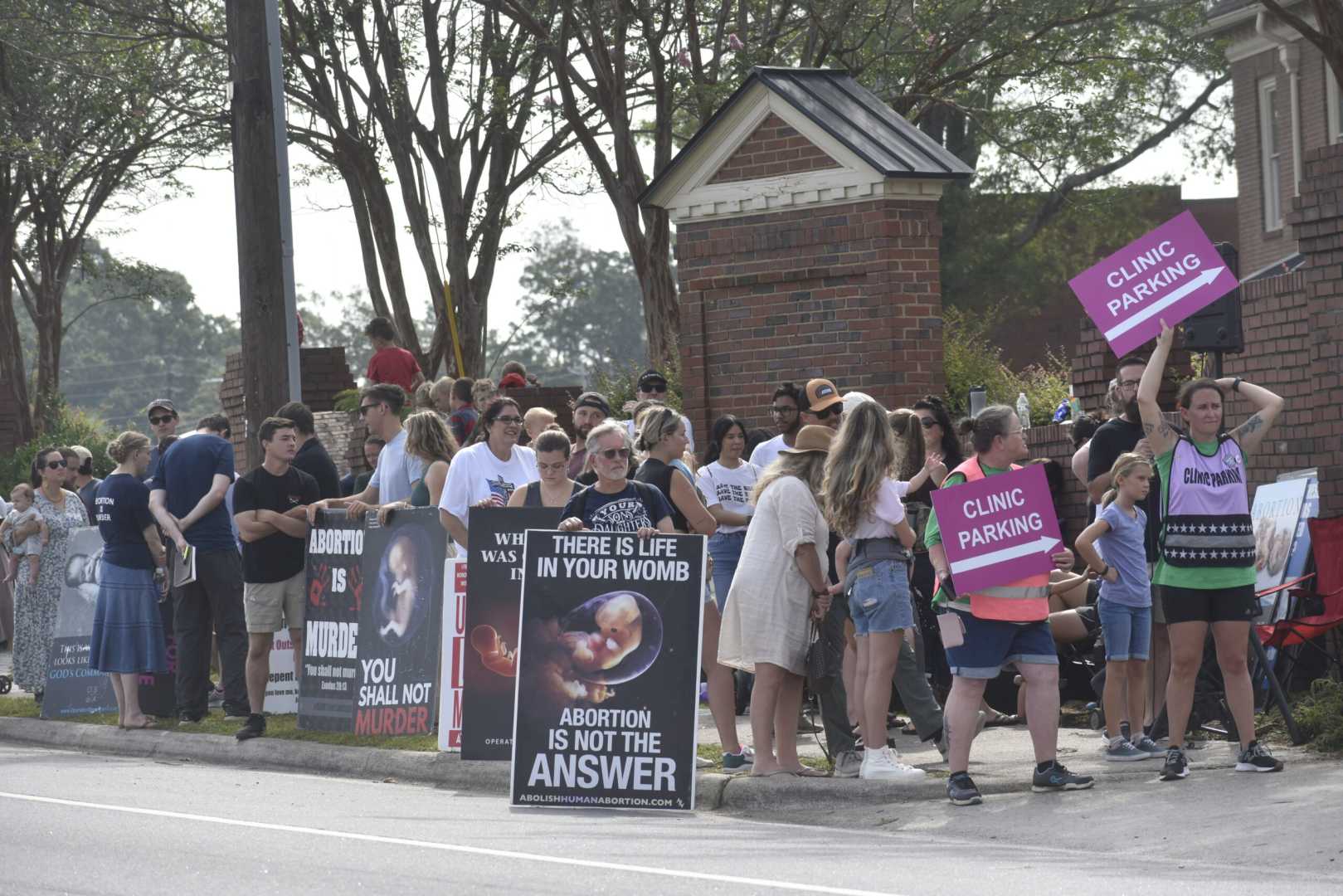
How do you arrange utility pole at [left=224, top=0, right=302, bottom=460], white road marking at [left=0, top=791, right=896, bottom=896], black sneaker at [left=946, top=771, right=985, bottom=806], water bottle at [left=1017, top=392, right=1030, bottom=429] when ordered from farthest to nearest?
utility pole at [left=224, top=0, right=302, bottom=460]
water bottle at [left=1017, top=392, right=1030, bottom=429]
black sneaker at [left=946, top=771, right=985, bottom=806]
white road marking at [left=0, top=791, right=896, bottom=896]

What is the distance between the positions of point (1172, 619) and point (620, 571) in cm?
272

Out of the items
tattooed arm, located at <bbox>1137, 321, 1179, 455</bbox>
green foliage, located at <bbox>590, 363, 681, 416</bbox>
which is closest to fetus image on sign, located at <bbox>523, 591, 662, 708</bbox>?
tattooed arm, located at <bbox>1137, 321, 1179, 455</bbox>

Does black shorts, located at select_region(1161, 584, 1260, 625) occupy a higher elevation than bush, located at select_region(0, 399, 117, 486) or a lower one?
lower

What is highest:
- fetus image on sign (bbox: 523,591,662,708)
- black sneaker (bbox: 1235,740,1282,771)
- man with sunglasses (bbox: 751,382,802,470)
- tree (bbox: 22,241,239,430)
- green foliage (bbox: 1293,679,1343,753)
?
tree (bbox: 22,241,239,430)

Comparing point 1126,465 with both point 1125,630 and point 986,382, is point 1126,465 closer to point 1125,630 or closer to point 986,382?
point 1125,630

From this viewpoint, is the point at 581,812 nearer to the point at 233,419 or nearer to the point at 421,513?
the point at 421,513

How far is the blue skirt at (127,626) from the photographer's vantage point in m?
13.5

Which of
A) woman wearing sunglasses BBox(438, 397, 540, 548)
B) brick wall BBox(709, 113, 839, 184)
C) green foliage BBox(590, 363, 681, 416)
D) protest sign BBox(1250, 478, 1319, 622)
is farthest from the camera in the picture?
green foliage BBox(590, 363, 681, 416)

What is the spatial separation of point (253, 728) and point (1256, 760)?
21.4 ft

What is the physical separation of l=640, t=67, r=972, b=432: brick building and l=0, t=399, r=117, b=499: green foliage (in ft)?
62.6

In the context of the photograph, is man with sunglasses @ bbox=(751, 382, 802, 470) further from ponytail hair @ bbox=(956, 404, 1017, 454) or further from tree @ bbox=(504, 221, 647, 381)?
tree @ bbox=(504, 221, 647, 381)

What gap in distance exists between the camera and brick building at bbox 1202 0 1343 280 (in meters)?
28.1

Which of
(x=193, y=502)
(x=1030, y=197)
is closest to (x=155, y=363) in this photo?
(x=1030, y=197)

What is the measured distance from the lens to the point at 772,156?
15.2 metres
